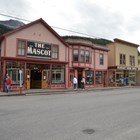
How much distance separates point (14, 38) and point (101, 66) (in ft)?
54.0

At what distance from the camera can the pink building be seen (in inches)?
987

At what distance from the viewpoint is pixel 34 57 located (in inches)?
1054

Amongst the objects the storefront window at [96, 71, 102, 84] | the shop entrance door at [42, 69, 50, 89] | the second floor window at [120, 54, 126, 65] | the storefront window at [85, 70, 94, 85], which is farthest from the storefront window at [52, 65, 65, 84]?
the second floor window at [120, 54, 126, 65]

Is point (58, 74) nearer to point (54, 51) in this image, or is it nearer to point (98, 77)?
point (54, 51)

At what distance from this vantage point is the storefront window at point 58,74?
2886 cm

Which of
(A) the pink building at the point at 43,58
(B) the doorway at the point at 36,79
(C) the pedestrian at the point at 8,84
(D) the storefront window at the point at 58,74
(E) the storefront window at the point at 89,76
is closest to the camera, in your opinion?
(C) the pedestrian at the point at 8,84

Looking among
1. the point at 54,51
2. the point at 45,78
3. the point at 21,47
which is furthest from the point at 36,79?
the point at 21,47

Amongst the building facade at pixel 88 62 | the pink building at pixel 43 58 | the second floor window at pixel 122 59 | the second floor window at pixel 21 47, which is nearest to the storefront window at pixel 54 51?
the pink building at pixel 43 58

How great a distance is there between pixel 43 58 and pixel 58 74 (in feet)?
10.2

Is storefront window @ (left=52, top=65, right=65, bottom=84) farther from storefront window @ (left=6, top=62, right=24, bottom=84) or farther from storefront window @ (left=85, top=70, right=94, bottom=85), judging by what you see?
storefront window @ (left=85, top=70, right=94, bottom=85)

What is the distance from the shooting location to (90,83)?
34562 millimetres

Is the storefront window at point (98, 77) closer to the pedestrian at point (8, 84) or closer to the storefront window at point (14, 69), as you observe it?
the storefront window at point (14, 69)

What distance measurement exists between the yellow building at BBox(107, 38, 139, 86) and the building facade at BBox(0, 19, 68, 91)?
12.0 m

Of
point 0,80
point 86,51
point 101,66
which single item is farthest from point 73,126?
point 101,66
